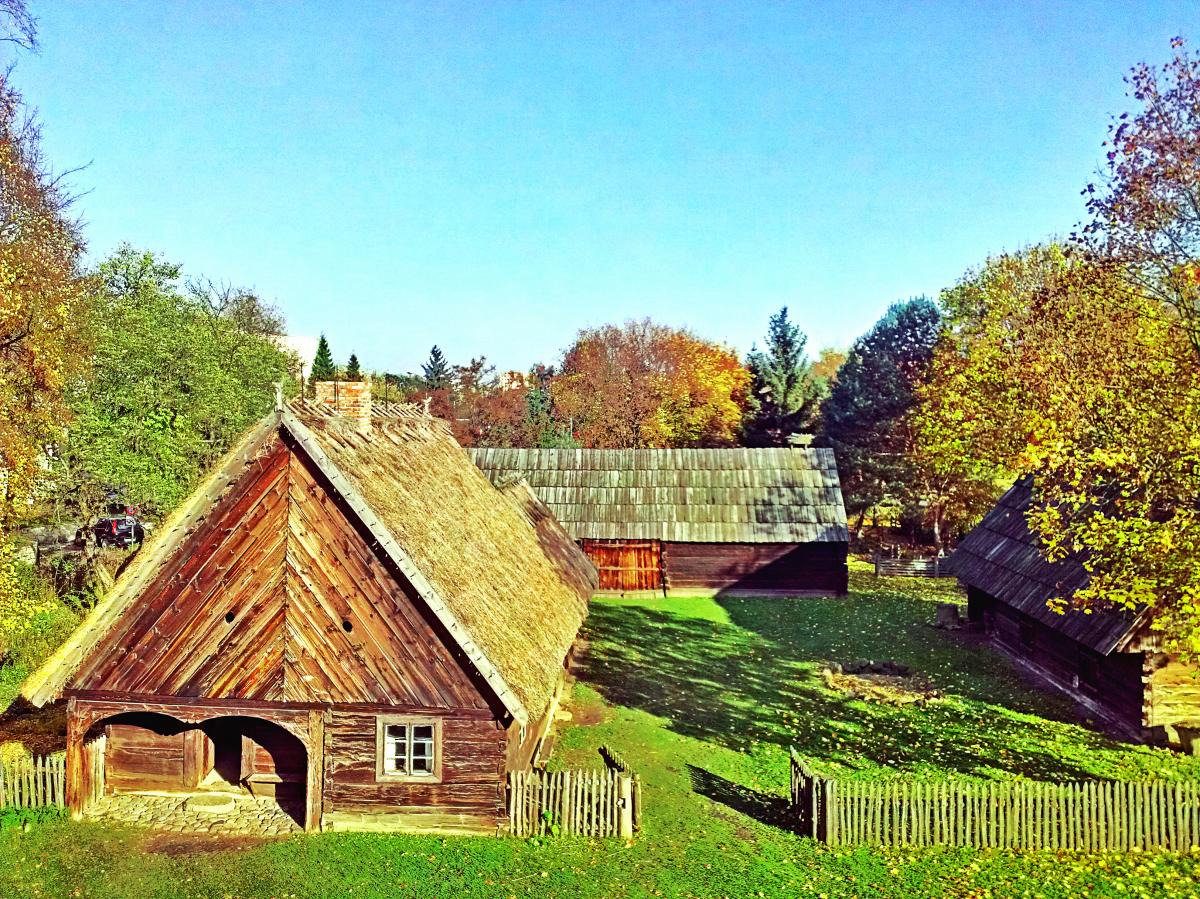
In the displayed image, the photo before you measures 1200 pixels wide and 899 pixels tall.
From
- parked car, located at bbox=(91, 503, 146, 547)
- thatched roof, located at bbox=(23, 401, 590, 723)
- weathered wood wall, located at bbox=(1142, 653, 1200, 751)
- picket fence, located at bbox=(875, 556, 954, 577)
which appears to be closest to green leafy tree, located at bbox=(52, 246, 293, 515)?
parked car, located at bbox=(91, 503, 146, 547)

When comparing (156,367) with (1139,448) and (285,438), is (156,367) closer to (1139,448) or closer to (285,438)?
(285,438)

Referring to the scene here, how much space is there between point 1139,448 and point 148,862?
58.8 ft

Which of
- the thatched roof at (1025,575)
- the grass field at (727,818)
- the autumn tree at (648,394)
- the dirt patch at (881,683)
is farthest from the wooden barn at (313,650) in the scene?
the autumn tree at (648,394)

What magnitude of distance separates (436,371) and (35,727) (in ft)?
181

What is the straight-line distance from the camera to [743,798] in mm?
15305

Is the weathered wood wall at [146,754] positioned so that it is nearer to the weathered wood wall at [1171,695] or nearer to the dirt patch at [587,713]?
the dirt patch at [587,713]

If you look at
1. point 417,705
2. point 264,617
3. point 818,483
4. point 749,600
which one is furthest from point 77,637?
point 818,483

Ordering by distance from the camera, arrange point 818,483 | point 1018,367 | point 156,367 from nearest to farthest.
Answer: point 156,367, point 1018,367, point 818,483

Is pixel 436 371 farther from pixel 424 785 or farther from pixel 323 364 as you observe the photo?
pixel 424 785

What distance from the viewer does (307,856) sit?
42.0 ft

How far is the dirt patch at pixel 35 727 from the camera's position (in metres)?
18.1

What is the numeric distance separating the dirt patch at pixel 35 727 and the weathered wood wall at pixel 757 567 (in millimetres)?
22579

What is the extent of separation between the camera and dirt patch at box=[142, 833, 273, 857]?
1296 centimetres

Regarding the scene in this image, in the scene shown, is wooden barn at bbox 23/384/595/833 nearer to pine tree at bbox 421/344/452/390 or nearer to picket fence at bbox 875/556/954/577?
picket fence at bbox 875/556/954/577
